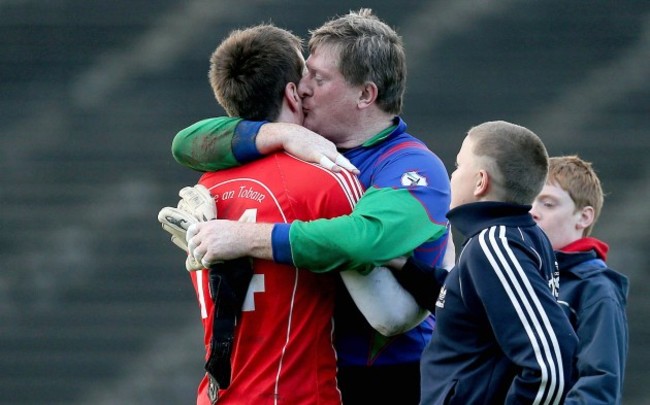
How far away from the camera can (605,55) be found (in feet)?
20.5

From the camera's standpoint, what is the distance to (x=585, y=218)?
365cm

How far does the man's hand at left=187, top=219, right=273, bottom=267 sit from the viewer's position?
274cm

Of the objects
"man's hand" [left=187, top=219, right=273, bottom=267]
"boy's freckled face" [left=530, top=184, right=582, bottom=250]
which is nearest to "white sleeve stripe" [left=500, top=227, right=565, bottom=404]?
"man's hand" [left=187, top=219, right=273, bottom=267]

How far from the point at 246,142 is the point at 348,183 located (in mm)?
282

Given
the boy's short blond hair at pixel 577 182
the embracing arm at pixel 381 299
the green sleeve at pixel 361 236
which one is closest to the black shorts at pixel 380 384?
the embracing arm at pixel 381 299

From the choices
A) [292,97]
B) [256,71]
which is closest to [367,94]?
[292,97]

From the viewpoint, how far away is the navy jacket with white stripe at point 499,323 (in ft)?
8.45

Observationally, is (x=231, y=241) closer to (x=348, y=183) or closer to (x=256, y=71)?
(x=348, y=183)

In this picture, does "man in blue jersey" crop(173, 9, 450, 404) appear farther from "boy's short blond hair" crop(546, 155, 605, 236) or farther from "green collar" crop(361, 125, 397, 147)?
"boy's short blond hair" crop(546, 155, 605, 236)

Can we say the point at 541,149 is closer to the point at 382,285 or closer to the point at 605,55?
the point at 382,285

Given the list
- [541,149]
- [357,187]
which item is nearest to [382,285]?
[357,187]

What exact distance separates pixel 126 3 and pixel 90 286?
5.21 ft

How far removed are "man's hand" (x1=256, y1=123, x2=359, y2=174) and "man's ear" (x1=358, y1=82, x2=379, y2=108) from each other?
245 mm

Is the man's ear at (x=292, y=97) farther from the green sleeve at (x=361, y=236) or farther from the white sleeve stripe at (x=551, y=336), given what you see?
the white sleeve stripe at (x=551, y=336)
